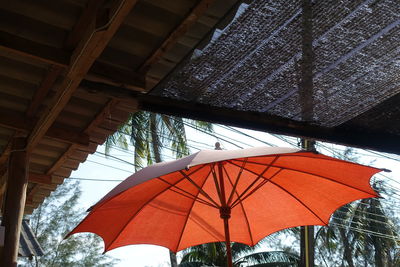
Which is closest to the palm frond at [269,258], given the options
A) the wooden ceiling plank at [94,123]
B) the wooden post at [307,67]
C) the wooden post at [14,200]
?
the wooden ceiling plank at [94,123]

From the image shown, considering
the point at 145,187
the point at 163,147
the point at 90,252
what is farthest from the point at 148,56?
the point at 90,252

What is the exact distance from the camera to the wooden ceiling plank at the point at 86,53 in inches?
98.6

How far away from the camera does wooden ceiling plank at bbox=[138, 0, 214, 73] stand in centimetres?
285

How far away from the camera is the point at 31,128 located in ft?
14.8

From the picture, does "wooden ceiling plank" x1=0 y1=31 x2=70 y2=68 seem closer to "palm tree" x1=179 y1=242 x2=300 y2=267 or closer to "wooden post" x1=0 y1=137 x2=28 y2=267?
"wooden post" x1=0 y1=137 x2=28 y2=267

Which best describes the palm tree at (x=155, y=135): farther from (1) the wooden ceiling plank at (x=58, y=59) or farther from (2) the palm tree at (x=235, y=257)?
(1) the wooden ceiling plank at (x=58, y=59)

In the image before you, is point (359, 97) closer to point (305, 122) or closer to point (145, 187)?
point (305, 122)

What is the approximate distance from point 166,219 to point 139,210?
315 mm

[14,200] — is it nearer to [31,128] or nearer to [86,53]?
[31,128]

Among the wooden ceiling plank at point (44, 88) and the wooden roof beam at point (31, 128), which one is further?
the wooden roof beam at point (31, 128)

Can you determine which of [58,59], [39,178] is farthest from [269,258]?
[58,59]

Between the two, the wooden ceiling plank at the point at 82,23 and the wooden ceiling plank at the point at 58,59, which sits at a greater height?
the wooden ceiling plank at the point at 82,23

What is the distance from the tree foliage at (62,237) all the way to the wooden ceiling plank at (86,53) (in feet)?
56.6

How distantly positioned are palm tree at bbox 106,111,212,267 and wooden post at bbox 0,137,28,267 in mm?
8932
